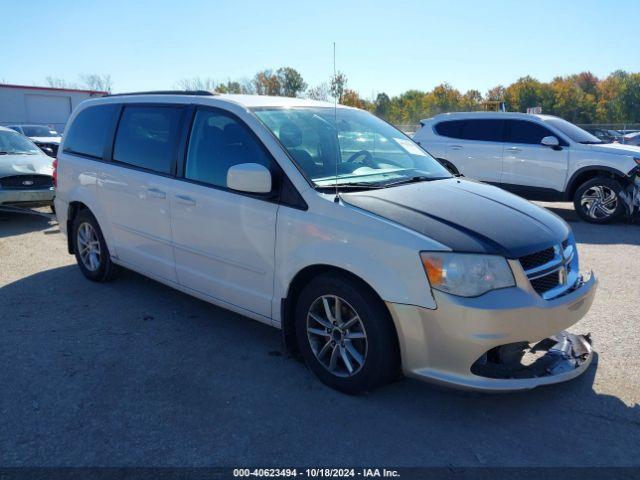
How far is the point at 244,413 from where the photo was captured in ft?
10.8

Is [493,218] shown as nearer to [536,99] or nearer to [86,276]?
[86,276]

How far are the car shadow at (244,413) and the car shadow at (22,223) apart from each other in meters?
4.67

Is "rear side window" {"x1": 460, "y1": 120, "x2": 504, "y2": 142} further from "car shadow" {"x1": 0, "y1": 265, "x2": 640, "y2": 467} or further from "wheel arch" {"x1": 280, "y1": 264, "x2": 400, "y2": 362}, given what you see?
"wheel arch" {"x1": 280, "y1": 264, "x2": 400, "y2": 362}

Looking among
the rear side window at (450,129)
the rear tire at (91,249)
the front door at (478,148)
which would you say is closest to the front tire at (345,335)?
the rear tire at (91,249)

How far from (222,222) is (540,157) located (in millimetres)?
7728

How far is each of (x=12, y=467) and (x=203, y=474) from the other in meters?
0.98

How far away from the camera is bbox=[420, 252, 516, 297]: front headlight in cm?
A: 297

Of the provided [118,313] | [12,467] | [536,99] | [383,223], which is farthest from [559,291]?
[536,99]

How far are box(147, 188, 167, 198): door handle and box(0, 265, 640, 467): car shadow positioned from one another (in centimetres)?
113

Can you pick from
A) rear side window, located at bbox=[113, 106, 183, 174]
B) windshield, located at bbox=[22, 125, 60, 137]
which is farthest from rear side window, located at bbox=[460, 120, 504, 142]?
windshield, located at bbox=[22, 125, 60, 137]

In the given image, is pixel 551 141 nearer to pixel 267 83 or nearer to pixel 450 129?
pixel 450 129

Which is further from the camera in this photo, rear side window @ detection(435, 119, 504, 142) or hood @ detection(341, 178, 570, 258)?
rear side window @ detection(435, 119, 504, 142)

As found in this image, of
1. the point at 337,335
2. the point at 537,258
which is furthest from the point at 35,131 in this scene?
the point at 537,258

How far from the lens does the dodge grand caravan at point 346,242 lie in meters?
3.02
